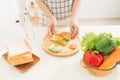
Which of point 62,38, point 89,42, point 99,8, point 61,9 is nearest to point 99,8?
point 99,8

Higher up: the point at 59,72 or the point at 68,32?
the point at 68,32

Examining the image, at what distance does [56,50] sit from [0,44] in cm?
37

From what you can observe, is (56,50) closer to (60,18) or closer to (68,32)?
(68,32)

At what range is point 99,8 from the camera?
2.45 metres

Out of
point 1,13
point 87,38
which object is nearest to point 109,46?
point 87,38

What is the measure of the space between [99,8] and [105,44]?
5.56 feet

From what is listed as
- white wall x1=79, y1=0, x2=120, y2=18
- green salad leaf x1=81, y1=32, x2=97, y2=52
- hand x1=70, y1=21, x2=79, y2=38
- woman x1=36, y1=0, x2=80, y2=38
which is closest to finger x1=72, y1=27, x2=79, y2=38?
hand x1=70, y1=21, x2=79, y2=38

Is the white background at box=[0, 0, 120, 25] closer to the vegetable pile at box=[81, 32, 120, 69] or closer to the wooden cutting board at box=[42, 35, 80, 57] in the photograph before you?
the wooden cutting board at box=[42, 35, 80, 57]

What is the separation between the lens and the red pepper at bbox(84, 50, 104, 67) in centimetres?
85

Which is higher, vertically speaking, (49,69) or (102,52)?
(102,52)

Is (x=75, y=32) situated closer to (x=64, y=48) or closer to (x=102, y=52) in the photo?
(x=64, y=48)

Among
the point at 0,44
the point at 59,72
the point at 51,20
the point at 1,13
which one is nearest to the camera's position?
the point at 59,72

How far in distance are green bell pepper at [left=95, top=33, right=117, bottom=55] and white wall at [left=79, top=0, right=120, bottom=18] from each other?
1602mm

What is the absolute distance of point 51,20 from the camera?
128cm
